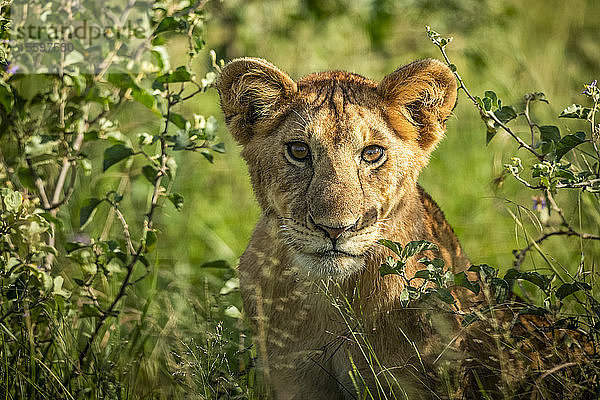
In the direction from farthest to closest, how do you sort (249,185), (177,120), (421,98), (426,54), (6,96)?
(426,54)
(249,185)
(177,120)
(6,96)
(421,98)

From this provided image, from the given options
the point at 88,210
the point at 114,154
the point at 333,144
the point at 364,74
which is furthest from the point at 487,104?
the point at 364,74

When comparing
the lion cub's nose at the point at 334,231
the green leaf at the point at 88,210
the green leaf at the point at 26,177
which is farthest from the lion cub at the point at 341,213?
the green leaf at the point at 26,177

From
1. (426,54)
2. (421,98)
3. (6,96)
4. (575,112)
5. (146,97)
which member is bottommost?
(6,96)

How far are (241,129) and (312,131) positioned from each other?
1.44 feet

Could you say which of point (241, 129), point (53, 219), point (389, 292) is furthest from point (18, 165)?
point (389, 292)

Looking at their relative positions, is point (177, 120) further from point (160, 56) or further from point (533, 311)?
point (533, 311)

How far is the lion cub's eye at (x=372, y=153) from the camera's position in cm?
317

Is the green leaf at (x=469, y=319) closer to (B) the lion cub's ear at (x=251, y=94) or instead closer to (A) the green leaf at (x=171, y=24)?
(B) the lion cub's ear at (x=251, y=94)

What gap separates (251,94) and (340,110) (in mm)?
440

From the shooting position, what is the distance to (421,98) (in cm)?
332

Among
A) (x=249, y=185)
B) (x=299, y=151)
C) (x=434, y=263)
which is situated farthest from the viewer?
(x=249, y=185)

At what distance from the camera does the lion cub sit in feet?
10.0

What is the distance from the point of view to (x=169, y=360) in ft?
11.9

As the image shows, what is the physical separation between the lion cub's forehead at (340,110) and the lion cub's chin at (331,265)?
1.51 ft
